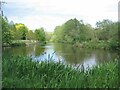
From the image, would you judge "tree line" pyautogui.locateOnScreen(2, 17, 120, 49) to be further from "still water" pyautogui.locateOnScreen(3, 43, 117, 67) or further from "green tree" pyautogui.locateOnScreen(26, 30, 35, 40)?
"still water" pyautogui.locateOnScreen(3, 43, 117, 67)

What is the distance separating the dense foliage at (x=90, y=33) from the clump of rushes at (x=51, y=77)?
31701 millimetres

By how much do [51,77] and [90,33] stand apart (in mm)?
46680

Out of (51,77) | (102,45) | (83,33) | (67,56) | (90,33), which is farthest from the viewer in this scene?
(83,33)

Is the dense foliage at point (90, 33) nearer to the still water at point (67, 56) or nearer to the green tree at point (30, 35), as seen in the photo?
the green tree at point (30, 35)

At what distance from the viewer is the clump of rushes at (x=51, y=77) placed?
181 inches

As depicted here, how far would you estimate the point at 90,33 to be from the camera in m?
51.8

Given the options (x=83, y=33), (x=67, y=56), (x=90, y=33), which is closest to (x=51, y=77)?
(x=67, y=56)

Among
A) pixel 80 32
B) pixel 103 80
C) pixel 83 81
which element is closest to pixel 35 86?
pixel 83 81

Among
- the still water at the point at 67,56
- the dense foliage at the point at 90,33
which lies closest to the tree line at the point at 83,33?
the dense foliage at the point at 90,33

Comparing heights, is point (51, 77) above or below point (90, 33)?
below

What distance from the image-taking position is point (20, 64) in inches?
246

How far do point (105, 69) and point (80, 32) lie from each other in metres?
48.0

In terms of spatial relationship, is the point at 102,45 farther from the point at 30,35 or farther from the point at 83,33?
the point at 30,35

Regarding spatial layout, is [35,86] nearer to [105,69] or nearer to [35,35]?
[105,69]
